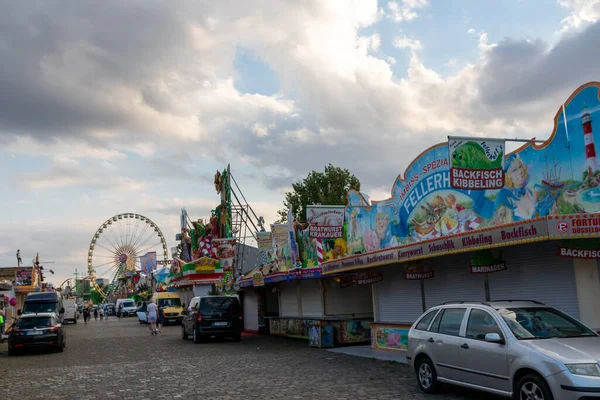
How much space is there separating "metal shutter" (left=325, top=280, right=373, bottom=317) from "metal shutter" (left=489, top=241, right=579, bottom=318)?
31.5 feet

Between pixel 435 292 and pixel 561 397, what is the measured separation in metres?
8.61

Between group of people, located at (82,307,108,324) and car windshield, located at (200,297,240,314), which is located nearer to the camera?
car windshield, located at (200,297,240,314)

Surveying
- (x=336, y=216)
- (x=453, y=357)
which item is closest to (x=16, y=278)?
(x=336, y=216)

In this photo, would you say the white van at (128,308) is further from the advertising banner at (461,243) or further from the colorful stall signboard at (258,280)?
the advertising banner at (461,243)

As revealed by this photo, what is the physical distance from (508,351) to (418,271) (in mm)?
7367

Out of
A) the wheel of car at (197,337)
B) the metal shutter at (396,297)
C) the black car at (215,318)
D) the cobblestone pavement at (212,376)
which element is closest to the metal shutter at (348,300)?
the cobblestone pavement at (212,376)

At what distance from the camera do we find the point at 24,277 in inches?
1868

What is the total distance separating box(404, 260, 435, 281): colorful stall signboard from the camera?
1533 cm

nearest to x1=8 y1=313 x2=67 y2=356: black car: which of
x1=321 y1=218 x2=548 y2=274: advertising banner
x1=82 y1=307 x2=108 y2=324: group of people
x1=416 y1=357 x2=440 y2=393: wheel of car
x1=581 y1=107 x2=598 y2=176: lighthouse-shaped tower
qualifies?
x1=321 y1=218 x2=548 y2=274: advertising banner

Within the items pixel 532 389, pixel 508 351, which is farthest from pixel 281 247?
pixel 532 389

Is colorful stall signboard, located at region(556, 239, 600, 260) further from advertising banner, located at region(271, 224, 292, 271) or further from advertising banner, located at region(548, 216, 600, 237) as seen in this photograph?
advertising banner, located at region(271, 224, 292, 271)

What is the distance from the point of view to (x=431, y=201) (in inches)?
582

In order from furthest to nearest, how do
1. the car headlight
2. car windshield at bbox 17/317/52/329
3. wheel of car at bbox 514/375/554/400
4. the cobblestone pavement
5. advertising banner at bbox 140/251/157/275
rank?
advertising banner at bbox 140/251/157/275, car windshield at bbox 17/317/52/329, the cobblestone pavement, wheel of car at bbox 514/375/554/400, the car headlight


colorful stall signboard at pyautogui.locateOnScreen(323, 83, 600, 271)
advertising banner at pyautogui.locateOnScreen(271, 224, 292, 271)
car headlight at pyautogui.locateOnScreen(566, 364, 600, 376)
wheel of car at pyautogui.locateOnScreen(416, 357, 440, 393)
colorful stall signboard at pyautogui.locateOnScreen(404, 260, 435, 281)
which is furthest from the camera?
advertising banner at pyautogui.locateOnScreen(271, 224, 292, 271)
